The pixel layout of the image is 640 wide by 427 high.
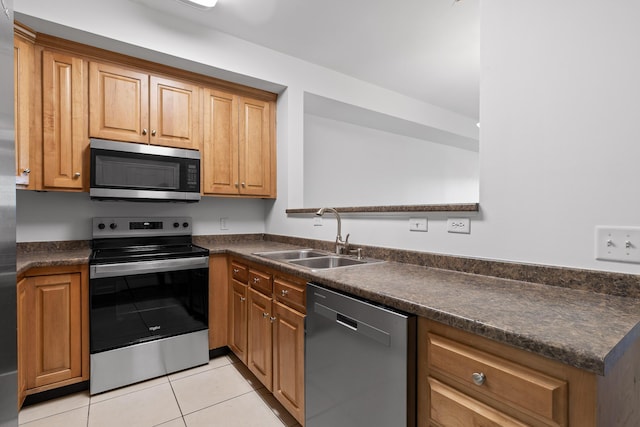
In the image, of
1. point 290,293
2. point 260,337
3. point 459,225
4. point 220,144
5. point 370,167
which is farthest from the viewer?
point 370,167

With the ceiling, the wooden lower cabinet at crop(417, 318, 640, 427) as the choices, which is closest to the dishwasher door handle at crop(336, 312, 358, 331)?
the wooden lower cabinet at crop(417, 318, 640, 427)

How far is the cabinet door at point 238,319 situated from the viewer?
218cm

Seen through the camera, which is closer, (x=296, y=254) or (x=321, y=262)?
(x=321, y=262)

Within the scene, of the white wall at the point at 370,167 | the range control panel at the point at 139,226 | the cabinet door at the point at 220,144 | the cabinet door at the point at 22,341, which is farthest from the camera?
the white wall at the point at 370,167

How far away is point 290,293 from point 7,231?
115 centimetres

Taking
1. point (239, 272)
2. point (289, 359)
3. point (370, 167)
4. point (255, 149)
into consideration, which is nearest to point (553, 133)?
point (289, 359)

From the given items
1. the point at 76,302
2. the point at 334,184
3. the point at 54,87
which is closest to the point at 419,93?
the point at 334,184

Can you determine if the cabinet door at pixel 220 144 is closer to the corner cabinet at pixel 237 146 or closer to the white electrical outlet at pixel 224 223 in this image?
the corner cabinet at pixel 237 146

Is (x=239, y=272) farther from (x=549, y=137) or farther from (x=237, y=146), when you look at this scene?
(x=549, y=137)

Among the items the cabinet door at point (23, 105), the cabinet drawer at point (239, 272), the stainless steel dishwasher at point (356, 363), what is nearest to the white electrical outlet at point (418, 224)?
the stainless steel dishwasher at point (356, 363)

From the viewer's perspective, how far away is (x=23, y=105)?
6.15 ft

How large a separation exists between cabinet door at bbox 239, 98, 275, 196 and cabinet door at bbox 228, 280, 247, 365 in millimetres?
927

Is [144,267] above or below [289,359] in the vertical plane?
above

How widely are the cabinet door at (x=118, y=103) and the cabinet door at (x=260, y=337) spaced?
4.90ft
